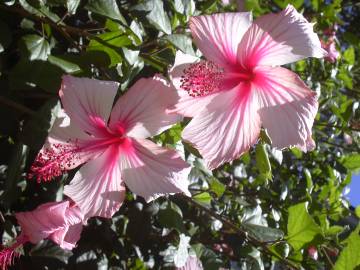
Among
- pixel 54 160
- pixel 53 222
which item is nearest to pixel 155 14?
pixel 54 160

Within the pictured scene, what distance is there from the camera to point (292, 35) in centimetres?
94

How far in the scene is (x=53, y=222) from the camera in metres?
1.08

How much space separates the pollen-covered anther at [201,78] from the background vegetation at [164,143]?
10cm

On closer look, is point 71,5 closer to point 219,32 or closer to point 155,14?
point 155,14

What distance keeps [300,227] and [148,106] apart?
0.67 metres

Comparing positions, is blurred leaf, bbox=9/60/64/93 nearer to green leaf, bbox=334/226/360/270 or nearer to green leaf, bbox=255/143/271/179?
green leaf, bbox=255/143/271/179

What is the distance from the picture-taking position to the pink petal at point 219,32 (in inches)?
38.7

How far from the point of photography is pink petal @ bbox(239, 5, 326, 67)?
93 centimetres

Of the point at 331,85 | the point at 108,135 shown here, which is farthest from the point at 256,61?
the point at 331,85

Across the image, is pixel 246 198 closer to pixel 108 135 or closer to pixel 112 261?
pixel 112 261

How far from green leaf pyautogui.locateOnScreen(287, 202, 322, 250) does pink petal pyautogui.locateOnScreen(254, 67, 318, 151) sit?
44cm

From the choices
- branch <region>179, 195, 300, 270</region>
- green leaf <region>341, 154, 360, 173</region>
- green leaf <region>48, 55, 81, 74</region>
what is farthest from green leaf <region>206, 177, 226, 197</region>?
green leaf <region>341, 154, 360, 173</region>

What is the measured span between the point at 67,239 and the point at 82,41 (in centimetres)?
60

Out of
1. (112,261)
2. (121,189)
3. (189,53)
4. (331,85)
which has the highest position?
(189,53)
